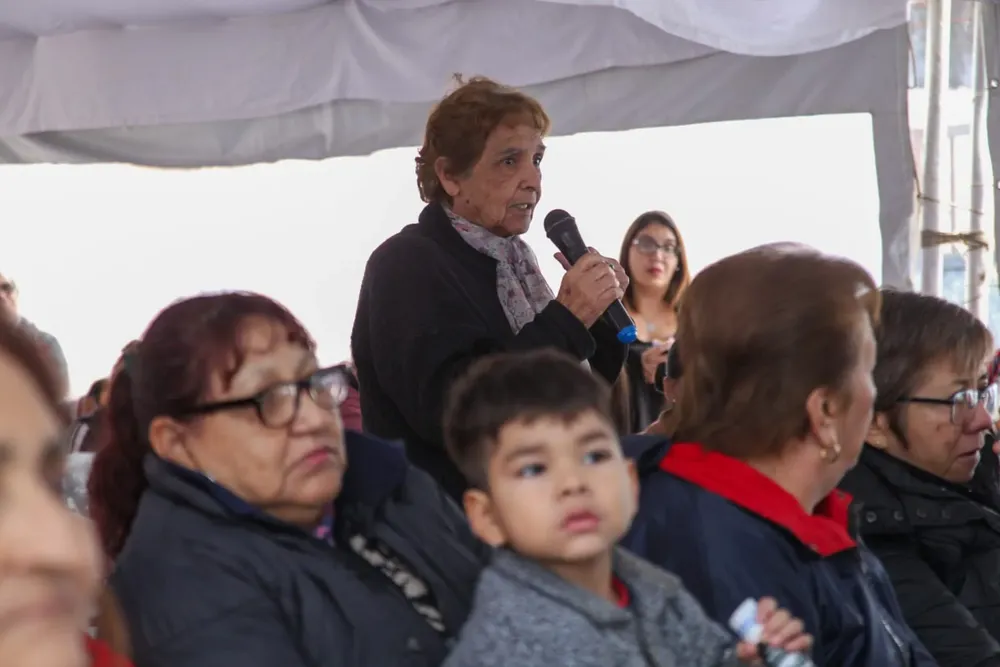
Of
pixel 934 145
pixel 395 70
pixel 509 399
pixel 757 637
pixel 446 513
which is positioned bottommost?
pixel 757 637

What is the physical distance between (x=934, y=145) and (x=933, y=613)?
8.16 ft

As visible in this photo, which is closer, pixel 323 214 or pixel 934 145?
pixel 934 145

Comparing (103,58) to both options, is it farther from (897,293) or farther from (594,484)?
(594,484)

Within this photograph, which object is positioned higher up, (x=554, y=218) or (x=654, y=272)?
(x=554, y=218)

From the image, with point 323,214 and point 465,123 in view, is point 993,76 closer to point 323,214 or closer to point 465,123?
point 465,123

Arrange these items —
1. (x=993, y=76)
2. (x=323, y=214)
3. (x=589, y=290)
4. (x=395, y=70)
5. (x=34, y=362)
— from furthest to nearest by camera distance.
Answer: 1. (x=323, y=214)
2. (x=395, y=70)
3. (x=993, y=76)
4. (x=589, y=290)
5. (x=34, y=362)

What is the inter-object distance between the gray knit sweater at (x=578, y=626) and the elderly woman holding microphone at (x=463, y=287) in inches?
33.8

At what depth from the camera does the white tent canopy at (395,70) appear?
4.26 metres

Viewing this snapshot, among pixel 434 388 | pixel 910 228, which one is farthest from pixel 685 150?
pixel 434 388

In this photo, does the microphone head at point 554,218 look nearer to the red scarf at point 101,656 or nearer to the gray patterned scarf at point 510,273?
the gray patterned scarf at point 510,273

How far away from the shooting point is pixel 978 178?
4.30 metres

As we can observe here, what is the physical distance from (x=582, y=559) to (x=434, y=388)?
904mm

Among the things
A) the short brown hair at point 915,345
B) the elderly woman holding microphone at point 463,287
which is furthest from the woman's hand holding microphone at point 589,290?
the short brown hair at point 915,345

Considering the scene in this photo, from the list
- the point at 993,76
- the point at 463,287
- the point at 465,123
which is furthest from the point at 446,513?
the point at 993,76
